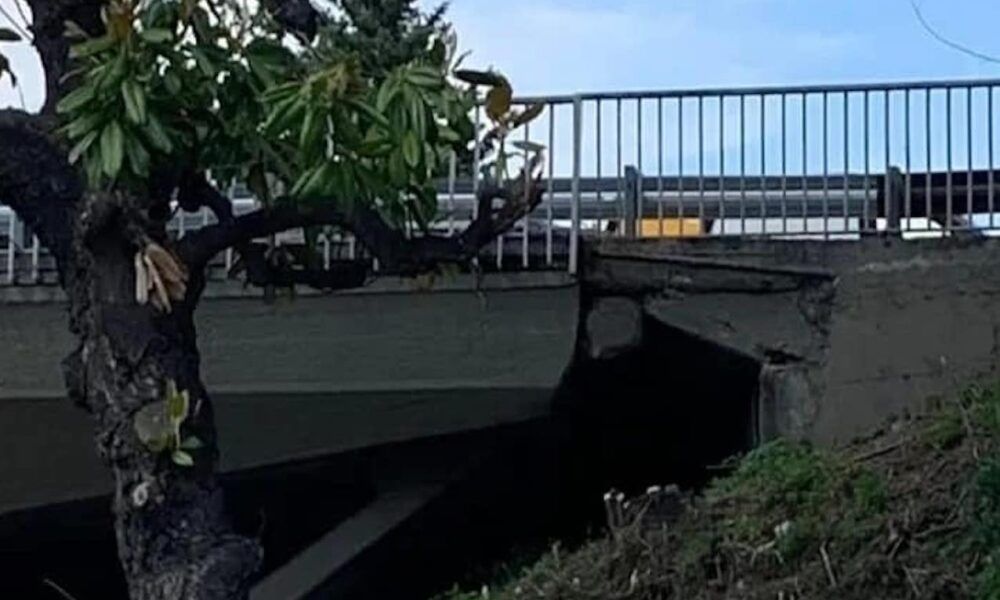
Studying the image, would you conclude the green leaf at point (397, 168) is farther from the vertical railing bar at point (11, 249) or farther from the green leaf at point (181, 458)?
the vertical railing bar at point (11, 249)

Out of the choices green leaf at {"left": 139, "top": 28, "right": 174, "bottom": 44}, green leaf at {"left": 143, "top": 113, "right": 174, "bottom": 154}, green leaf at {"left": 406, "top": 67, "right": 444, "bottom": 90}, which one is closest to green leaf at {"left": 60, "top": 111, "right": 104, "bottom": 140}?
green leaf at {"left": 143, "top": 113, "right": 174, "bottom": 154}

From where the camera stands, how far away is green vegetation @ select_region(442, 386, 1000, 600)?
7.57 m

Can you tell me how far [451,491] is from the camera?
1136cm

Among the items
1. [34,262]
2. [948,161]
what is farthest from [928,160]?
[34,262]

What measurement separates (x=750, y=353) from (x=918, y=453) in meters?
1.64

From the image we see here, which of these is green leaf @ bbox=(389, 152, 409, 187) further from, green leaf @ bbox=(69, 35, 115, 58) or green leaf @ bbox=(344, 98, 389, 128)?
green leaf @ bbox=(69, 35, 115, 58)

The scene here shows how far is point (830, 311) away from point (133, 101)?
5.63m

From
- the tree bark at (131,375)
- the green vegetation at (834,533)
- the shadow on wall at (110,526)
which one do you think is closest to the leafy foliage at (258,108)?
the tree bark at (131,375)

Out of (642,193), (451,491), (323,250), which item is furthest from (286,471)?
(323,250)

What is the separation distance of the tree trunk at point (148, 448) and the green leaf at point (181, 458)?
0.05 metres

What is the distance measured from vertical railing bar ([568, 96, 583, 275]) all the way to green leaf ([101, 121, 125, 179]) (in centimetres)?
510

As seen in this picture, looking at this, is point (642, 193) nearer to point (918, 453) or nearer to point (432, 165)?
point (918, 453)

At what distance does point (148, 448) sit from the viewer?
224 inches

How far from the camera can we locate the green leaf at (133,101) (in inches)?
204
